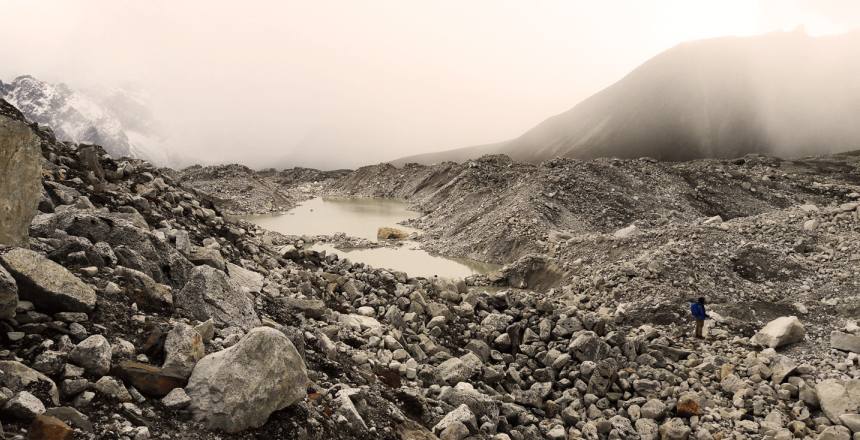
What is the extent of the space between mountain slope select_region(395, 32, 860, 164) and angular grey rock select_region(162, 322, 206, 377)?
453 feet

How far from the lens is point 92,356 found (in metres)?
4.30

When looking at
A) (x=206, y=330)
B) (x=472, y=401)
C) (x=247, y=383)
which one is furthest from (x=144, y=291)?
(x=472, y=401)

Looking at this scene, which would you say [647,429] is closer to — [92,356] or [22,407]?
[92,356]

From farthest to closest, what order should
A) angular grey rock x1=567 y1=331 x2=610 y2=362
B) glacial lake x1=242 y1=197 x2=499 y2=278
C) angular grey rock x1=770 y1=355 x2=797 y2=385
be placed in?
glacial lake x1=242 y1=197 x2=499 y2=278 → angular grey rock x1=567 y1=331 x2=610 y2=362 → angular grey rock x1=770 y1=355 x2=797 y2=385

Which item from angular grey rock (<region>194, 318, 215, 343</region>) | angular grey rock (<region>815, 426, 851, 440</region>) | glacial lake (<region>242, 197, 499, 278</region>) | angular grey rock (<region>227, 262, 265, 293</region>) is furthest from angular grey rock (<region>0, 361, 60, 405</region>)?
glacial lake (<region>242, 197, 499, 278</region>)

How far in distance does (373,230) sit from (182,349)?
33042mm

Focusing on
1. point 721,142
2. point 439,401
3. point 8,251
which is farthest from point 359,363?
point 721,142

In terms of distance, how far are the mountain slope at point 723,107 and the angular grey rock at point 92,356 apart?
138993 millimetres

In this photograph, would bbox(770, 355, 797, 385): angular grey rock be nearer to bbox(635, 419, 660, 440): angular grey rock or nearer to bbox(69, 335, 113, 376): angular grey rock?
bbox(635, 419, 660, 440): angular grey rock

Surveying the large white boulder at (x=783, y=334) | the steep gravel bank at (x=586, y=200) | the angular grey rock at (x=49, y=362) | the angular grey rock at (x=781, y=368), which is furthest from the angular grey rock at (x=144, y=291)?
the steep gravel bank at (x=586, y=200)

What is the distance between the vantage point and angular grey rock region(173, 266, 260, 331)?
625 centimetres

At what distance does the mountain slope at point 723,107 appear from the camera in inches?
5143

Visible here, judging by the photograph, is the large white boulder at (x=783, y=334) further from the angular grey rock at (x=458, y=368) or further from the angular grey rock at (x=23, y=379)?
the angular grey rock at (x=23, y=379)

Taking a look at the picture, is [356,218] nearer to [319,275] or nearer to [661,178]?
[661,178]
